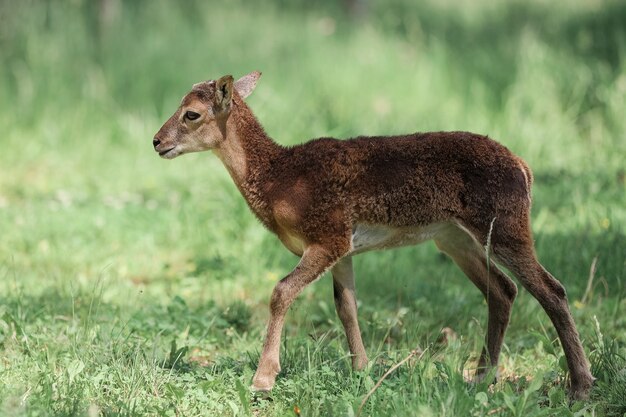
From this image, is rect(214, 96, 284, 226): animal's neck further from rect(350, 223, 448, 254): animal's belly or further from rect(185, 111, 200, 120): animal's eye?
rect(350, 223, 448, 254): animal's belly

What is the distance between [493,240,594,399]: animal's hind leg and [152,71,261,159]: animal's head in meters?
1.61

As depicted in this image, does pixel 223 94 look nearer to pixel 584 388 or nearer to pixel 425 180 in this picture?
pixel 425 180

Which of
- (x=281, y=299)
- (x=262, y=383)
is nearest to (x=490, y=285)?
(x=281, y=299)

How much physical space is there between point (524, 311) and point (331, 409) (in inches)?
95.0

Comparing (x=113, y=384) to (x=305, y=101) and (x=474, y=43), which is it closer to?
(x=305, y=101)

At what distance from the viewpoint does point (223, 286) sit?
721cm

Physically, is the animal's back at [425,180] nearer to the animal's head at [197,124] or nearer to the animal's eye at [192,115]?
the animal's head at [197,124]

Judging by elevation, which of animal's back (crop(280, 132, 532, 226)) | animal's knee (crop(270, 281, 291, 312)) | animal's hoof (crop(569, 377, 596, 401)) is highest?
animal's back (crop(280, 132, 532, 226))

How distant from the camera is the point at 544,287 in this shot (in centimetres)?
500

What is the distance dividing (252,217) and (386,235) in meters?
2.94

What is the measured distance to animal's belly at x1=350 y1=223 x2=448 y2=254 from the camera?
521 cm

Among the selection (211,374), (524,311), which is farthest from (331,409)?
(524,311)

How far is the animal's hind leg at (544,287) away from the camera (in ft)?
16.3

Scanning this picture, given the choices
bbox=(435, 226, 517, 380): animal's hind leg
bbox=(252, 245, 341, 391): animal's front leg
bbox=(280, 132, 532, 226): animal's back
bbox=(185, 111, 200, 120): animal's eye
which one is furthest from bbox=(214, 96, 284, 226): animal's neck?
bbox=(435, 226, 517, 380): animal's hind leg
